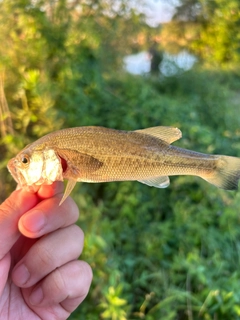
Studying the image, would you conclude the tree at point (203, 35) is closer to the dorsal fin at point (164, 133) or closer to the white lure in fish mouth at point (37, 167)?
the dorsal fin at point (164, 133)

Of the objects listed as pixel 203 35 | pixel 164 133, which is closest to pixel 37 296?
pixel 164 133

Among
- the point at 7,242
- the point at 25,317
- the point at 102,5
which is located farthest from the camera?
the point at 102,5

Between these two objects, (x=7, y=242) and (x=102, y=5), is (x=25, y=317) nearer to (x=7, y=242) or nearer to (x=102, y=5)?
(x=7, y=242)

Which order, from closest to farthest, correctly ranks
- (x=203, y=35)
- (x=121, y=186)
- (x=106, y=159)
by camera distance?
(x=106, y=159)
(x=121, y=186)
(x=203, y=35)

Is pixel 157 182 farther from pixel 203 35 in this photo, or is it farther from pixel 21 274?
pixel 203 35

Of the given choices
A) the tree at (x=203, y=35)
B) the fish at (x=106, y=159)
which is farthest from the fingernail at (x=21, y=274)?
the tree at (x=203, y=35)

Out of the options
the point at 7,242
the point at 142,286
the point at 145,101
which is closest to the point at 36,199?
the point at 7,242
